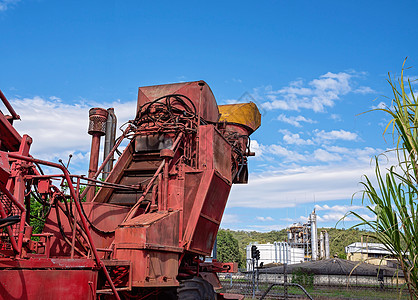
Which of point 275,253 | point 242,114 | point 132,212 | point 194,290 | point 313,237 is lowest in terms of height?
point 194,290

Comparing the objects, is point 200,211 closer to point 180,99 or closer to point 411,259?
point 180,99

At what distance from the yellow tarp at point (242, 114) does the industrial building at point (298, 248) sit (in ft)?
130

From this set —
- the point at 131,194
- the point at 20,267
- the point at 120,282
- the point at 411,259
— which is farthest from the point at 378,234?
the point at 131,194

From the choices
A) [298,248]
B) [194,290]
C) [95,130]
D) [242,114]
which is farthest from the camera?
[298,248]

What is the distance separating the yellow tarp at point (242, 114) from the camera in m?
11.8

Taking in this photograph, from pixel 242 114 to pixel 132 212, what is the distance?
592 centimetres

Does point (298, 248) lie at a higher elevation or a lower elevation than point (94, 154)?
lower

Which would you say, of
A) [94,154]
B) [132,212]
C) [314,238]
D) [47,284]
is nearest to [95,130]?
[94,154]

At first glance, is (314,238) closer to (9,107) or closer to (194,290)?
(194,290)

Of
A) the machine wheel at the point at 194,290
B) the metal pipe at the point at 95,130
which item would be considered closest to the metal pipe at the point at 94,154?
the metal pipe at the point at 95,130

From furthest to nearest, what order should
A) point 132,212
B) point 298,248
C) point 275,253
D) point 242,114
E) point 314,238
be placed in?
point 298,248 < point 314,238 < point 275,253 < point 242,114 < point 132,212

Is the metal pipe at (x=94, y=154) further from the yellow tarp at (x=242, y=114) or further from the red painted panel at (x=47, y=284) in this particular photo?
the red painted panel at (x=47, y=284)

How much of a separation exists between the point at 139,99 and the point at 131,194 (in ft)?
8.80

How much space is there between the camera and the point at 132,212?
694 cm
